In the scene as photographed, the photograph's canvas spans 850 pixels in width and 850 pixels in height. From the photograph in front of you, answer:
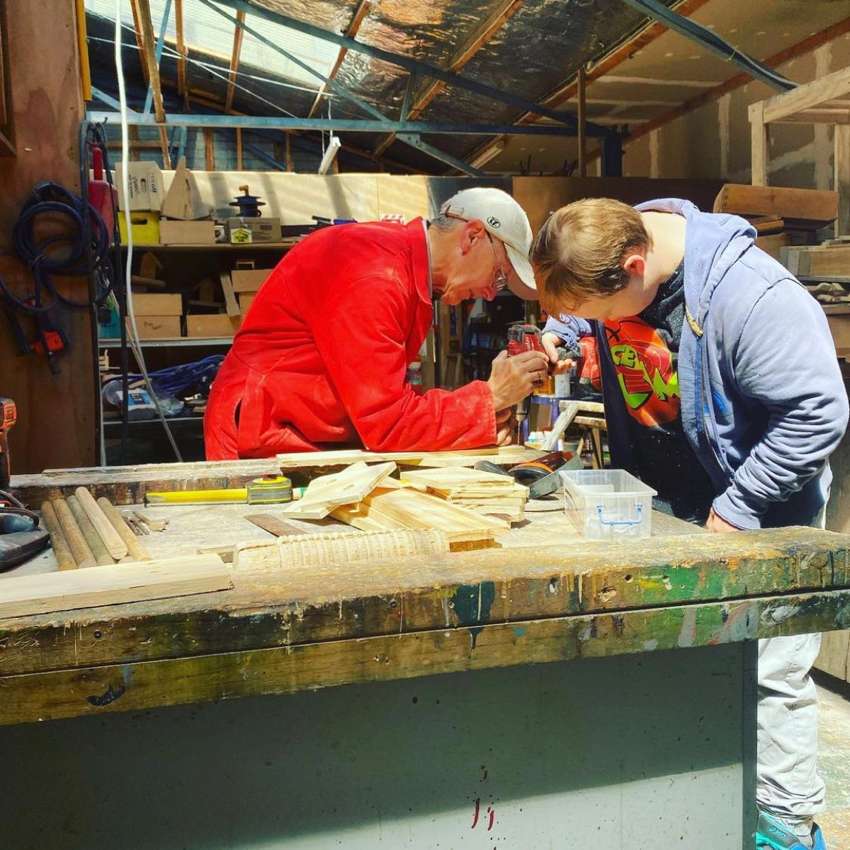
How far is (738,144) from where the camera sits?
6.87 meters

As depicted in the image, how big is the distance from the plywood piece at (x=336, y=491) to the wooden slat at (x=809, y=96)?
2565 mm

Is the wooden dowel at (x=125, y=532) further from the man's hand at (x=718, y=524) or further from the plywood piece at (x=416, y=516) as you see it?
the man's hand at (x=718, y=524)

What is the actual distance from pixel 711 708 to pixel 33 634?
0.87 metres

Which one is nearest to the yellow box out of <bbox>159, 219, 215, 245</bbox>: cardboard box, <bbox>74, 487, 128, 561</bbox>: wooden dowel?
<bbox>159, 219, 215, 245</bbox>: cardboard box

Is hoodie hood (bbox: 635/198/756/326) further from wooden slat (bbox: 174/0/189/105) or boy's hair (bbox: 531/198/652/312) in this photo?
wooden slat (bbox: 174/0/189/105)

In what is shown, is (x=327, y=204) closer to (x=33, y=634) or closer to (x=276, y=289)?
(x=276, y=289)

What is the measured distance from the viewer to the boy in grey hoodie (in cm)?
180

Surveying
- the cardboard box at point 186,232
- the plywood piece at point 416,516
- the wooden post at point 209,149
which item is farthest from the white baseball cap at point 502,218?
the wooden post at point 209,149

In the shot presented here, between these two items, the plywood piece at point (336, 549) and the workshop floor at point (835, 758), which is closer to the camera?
the plywood piece at point (336, 549)

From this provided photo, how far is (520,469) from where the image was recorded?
1905 mm


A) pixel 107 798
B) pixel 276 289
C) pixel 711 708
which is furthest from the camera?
pixel 276 289

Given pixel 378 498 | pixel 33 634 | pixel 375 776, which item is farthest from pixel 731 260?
pixel 33 634

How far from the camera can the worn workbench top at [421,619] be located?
0.87m

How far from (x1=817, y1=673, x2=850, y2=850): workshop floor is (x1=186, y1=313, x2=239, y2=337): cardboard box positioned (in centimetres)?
473
